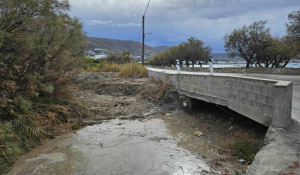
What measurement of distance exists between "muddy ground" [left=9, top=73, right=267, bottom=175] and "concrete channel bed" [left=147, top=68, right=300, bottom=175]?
0.84 m

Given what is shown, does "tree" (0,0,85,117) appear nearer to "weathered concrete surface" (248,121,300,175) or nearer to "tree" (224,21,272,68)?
"weathered concrete surface" (248,121,300,175)

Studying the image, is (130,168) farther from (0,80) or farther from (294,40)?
(294,40)

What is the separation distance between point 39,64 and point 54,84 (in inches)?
49.2

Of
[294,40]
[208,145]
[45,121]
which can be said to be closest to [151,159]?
[208,145]

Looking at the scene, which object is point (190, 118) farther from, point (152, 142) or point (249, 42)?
point (249, 42)

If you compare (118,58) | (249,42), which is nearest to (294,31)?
(249,42)

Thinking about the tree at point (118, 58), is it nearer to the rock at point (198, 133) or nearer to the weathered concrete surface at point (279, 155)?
the rock at point (198, 133)

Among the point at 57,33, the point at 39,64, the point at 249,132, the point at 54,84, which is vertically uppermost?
the point at 57,33

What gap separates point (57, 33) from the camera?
330 inches

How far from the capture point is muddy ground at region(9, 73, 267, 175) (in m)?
5.30

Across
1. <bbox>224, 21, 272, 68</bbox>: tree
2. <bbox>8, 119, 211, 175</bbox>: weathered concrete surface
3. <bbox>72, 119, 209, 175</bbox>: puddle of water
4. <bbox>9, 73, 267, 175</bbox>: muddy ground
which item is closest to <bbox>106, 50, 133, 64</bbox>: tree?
<bbox>224, 21, 272, 68</bbox>: tree

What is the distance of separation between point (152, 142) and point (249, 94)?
3.35 meters

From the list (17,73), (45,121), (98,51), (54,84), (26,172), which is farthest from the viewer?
(98,51)

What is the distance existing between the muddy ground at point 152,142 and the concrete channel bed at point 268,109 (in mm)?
841
